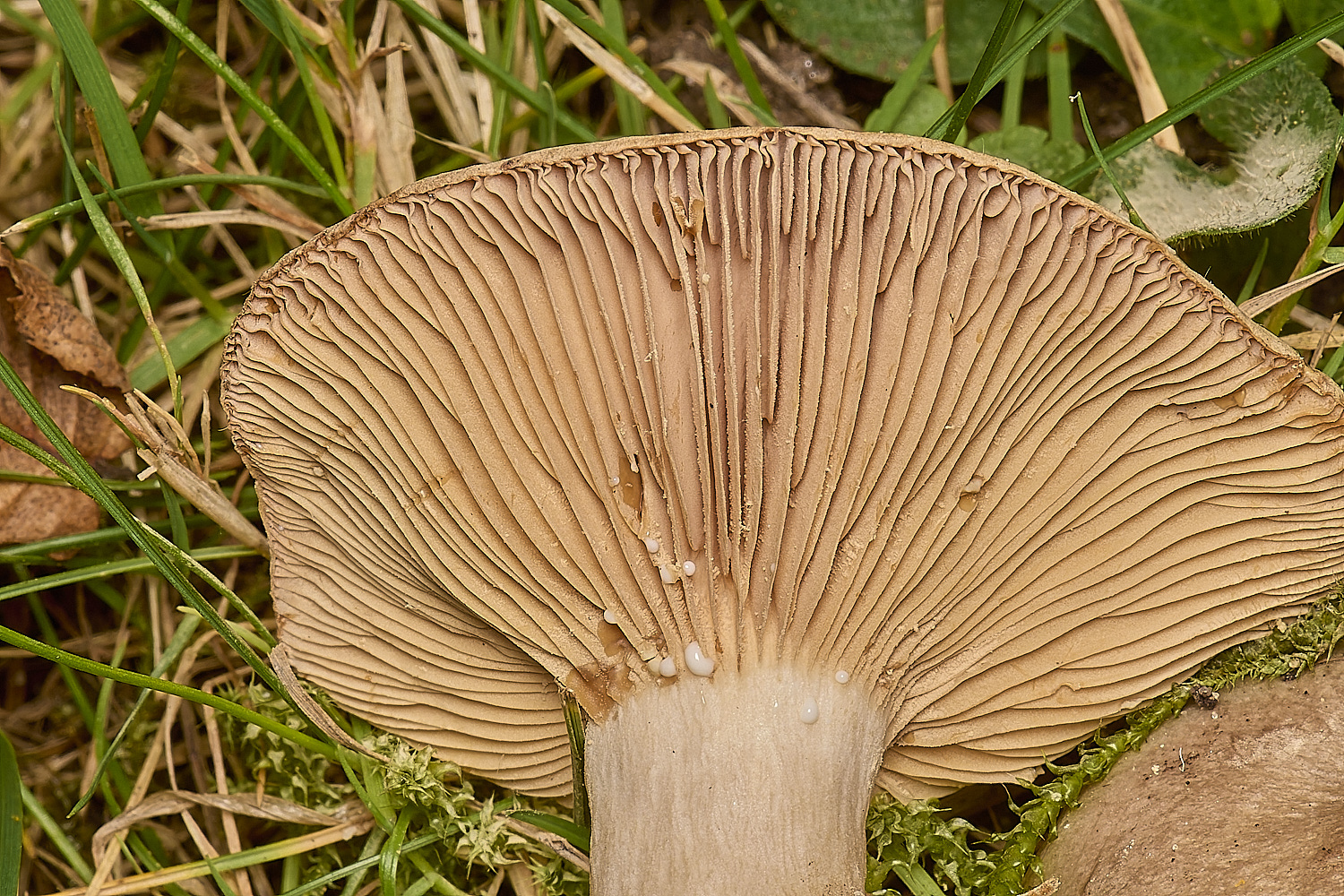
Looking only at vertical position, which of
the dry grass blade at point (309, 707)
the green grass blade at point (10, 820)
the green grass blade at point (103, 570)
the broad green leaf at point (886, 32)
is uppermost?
the broad green leaf at point (886, 32)

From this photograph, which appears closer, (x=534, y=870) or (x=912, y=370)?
(x=912, y=370)

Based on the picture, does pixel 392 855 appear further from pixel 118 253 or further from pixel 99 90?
pixel 99 90

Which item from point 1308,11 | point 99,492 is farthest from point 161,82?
point 1308,11

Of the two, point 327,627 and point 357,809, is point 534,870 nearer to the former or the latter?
point 357,809

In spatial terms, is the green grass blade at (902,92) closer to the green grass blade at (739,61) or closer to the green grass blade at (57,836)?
the green grass blade at (739,61)

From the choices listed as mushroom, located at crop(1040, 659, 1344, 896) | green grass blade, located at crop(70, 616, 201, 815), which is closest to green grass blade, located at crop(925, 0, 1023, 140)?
mushroom, located at crop(1040, 659, 1344, 896)

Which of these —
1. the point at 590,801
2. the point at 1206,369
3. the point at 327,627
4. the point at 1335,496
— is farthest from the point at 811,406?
the point at 327,627

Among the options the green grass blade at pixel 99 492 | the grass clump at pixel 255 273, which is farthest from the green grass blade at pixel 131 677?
the green grass blade at pixel 99 492
